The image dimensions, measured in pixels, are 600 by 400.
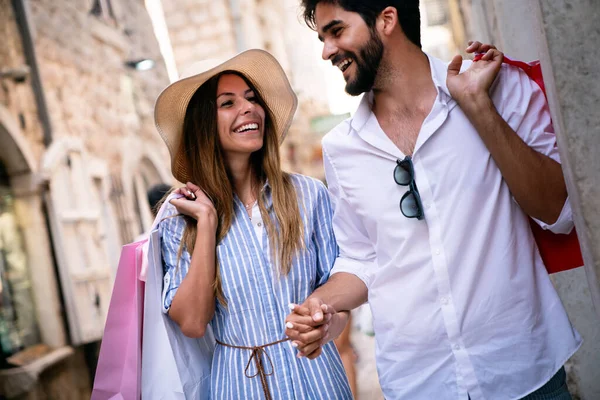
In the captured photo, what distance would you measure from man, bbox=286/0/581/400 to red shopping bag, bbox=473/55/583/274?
30 mm

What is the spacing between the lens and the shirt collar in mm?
2119

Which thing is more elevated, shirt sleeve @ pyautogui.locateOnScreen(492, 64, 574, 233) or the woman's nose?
the woman's nose

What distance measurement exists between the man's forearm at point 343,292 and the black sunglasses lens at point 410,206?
457 mm

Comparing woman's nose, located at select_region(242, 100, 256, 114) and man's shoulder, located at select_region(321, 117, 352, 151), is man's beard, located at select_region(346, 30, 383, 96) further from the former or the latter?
woman's nose, located at select_region(242, 100, 256, 114)

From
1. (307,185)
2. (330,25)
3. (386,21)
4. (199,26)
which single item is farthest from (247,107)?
(199,26)

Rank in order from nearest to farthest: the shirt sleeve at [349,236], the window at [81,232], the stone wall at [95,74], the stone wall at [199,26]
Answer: the shirt sleeve at [349,236] → the window at [81,232] → the stone wall at [95,74] → the stone wall at [199,26]

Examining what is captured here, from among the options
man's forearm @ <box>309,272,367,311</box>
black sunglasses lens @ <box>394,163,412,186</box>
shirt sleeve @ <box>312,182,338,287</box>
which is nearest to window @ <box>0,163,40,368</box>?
shirt sleeve @ <box>312,182,338,287</box>

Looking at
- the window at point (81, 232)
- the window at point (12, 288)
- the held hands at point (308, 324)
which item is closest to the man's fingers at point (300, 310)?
the held hands at point (308, 324)

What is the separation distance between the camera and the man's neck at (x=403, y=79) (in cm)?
224

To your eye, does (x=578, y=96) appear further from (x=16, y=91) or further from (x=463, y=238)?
(x=16, y=91)

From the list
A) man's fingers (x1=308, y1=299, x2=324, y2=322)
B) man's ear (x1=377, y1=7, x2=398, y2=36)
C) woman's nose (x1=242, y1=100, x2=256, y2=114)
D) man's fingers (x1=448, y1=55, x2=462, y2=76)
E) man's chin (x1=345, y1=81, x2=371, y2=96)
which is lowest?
man's fingers (x1=308, y1=299, x2=324, y2=322)

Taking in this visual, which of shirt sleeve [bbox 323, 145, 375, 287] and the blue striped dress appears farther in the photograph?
the blue striped dress

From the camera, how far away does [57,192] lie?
6.57 metres

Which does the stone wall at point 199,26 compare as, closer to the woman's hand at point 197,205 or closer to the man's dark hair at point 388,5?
the woman's hand at point 197,205
